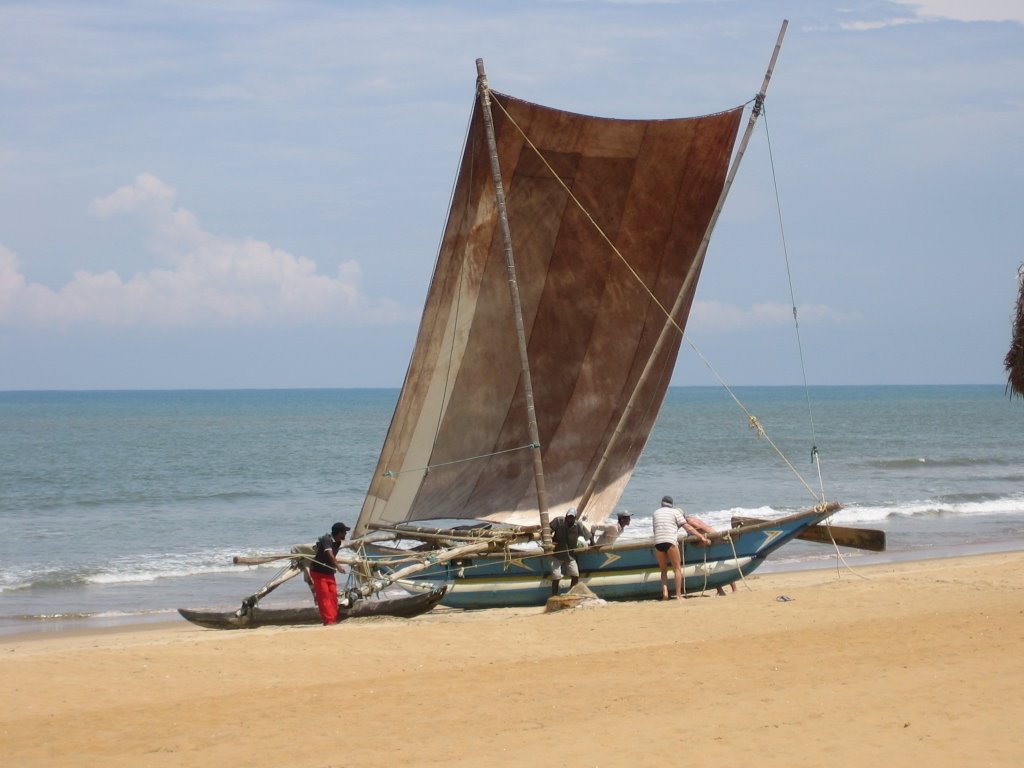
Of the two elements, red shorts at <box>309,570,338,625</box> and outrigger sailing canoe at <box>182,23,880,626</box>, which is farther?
outrigger sailing canoe at <box>182,23,880,626</box>

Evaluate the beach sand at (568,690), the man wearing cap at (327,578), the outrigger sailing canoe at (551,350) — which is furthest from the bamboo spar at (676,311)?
the man wearing cap at (327,578)

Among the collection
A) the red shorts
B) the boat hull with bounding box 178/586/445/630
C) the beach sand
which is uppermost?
the red shorts

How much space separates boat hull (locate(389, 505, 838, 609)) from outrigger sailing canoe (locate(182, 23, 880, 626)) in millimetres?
20

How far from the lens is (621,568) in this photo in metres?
14.9

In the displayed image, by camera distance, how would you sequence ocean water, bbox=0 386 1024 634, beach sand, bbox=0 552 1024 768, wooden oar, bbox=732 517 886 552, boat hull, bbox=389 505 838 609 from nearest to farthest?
beach sand, bbox=0 552 1024 768 < wooden oar, bbox=732 517 886 552 < boat hull, bbox=389 505 838 609 < ocean water, bbox=0 386 1024 634

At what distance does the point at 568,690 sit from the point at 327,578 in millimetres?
5039

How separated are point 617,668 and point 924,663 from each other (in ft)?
8.51

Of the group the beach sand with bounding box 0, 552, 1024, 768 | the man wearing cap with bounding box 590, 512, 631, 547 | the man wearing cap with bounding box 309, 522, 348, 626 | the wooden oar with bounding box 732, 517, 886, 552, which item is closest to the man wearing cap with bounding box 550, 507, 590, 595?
the man wearing cap with bounding box 590, 512, 631, 547

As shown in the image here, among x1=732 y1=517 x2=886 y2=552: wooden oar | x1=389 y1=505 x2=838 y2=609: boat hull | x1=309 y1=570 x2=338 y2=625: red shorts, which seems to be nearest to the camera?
x1=309 y1=570 x2=338 y2=625: red shorts

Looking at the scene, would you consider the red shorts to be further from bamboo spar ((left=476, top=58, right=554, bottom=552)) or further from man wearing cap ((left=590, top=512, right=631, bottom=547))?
man wearing cap ((left=590, top=512, right=631, bottom=547))

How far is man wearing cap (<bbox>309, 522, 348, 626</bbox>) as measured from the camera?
14.1 meters

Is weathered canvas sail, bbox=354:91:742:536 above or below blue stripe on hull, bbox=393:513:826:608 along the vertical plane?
above

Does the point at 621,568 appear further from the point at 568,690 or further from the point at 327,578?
the point at 568,690

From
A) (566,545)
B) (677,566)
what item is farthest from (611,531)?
(677,566)
